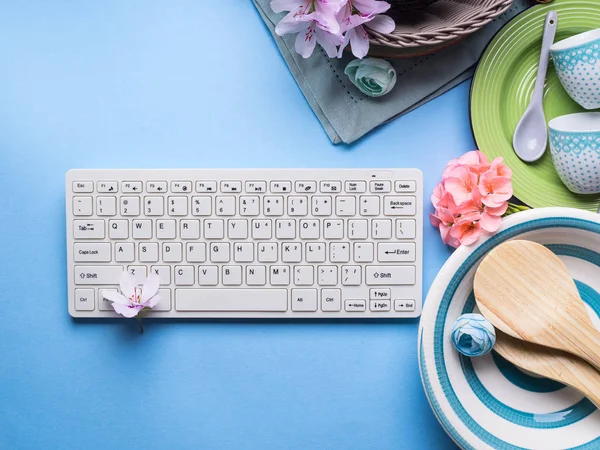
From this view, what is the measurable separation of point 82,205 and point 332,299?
346 millimetres

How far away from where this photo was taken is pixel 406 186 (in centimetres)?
71

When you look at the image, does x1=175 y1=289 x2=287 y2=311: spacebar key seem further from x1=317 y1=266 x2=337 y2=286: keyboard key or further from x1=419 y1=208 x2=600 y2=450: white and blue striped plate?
x1=419 y1=208 x2=600 y2=450: white and blue striped plate

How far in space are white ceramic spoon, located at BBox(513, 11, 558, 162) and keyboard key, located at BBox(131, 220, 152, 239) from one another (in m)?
0.49

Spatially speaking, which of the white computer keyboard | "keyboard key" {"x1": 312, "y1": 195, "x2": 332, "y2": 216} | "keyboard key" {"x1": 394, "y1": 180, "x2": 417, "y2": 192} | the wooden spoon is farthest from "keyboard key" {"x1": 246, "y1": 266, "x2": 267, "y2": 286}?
the wooden spoon

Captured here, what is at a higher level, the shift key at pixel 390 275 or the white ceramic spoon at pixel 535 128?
the white ceramic spoon at pixel 535 128

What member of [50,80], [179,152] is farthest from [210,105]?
[50,80]

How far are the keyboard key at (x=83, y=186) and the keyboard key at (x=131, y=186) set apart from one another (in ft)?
0.13

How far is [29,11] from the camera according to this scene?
2.43ft

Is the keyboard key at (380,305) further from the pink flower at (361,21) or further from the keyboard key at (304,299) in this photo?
the pink flower at (361,21)

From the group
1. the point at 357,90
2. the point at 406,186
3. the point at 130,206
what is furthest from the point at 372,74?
the point at 130,206

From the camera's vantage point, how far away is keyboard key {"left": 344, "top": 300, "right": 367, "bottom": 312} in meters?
0.72

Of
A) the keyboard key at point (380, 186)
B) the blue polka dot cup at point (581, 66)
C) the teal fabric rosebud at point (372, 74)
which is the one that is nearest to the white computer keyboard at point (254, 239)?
the keyboard key at point (380, 186)

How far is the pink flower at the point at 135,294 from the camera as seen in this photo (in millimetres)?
696

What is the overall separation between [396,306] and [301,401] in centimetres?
18
